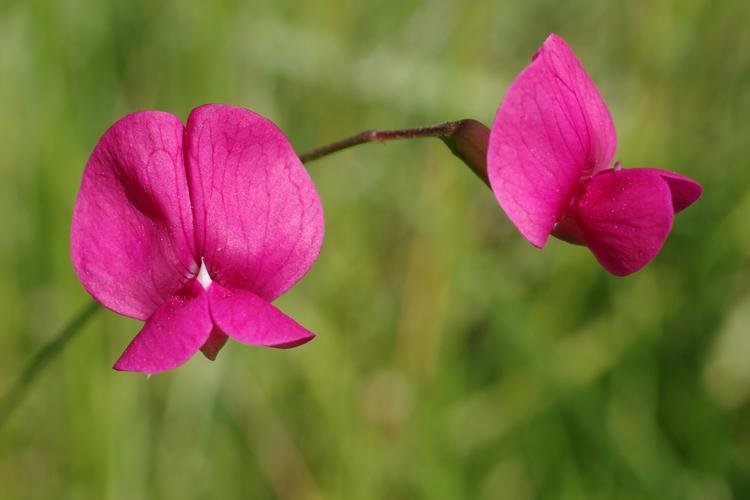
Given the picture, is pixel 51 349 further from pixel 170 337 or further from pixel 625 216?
pixel 625 216

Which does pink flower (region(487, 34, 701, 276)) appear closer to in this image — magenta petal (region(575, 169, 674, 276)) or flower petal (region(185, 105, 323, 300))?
magenta petal (region(575, 169, 674, 276))

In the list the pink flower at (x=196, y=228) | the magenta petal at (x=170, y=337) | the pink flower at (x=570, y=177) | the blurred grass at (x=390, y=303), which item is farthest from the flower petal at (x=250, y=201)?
the blurred grass at (x=390, y=303)

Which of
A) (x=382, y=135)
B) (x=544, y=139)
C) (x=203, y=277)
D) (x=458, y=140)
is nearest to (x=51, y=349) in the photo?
(x=203, y=277)

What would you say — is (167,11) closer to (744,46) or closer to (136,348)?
(744,46)

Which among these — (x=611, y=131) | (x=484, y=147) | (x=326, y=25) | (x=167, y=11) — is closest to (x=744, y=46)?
(x=326, y=25)

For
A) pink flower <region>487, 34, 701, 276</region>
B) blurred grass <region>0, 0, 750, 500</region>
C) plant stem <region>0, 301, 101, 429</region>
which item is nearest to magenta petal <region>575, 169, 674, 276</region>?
pink flower <region>487, 34, 701, 276</region>

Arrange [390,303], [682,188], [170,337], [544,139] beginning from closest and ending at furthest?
1. [170,337]
2. [544,139]
3. [682,188]
4. [390,303]

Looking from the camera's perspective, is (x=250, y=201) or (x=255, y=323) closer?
(x=255, y=323)
